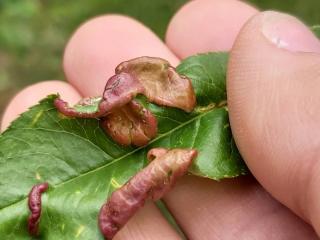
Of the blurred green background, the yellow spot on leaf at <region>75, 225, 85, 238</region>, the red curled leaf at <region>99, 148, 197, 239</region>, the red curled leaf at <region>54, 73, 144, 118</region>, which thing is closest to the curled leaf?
the red curled leaf at <region>54, 73, 144, 118</region>

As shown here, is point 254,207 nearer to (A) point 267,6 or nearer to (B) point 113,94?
(B) point 113,94

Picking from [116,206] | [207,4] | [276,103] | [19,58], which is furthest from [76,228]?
[19,58]

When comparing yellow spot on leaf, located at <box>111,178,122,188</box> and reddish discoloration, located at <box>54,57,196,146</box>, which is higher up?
reddish discoloration, located at <box>54,57,196,146</box>

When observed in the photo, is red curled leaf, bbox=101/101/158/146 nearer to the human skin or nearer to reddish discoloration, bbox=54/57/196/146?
reddish discoloration, bbox=54/57/196/146

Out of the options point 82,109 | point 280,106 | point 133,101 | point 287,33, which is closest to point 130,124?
point 133,101

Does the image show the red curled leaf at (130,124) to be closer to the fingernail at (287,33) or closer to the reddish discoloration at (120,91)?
the reddish discoloration at (120,91)

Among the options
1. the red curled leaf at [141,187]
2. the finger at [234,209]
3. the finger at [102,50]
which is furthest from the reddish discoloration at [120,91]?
the finger at [102,50]
